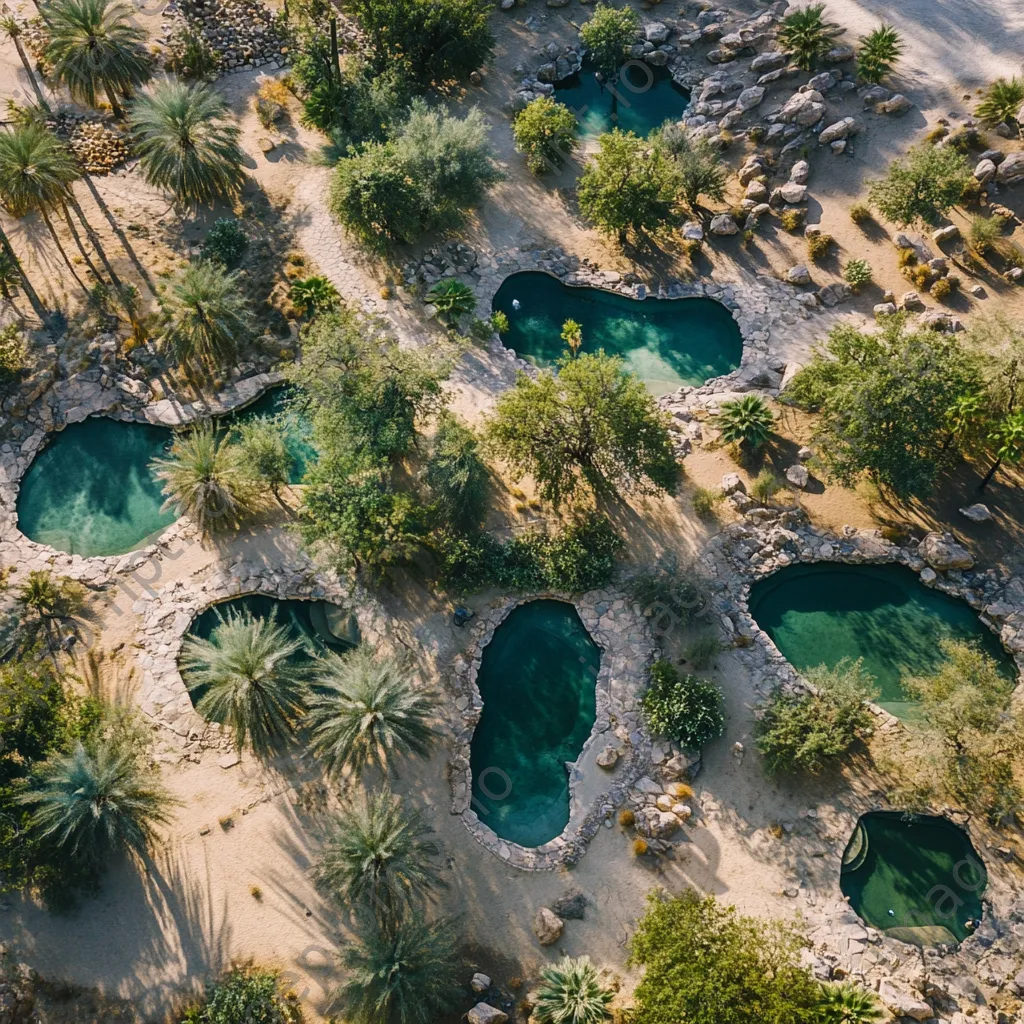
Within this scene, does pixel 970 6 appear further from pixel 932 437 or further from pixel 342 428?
pixel 342 428

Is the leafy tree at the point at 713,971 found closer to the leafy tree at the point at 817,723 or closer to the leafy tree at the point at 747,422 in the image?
the leafy tree at the point at 817,723

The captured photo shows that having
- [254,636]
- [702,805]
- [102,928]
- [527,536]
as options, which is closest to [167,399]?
[254,636]

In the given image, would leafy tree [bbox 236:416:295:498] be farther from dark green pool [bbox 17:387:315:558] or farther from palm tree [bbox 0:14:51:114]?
palm tree [bbox 0:14:51:114]

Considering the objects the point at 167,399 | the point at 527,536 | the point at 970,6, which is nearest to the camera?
the point at 527,536

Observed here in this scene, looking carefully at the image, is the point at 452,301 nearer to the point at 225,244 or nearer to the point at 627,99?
the point at 225,244

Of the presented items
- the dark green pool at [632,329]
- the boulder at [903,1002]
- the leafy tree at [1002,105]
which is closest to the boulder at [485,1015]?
the boulder at [903,1002]

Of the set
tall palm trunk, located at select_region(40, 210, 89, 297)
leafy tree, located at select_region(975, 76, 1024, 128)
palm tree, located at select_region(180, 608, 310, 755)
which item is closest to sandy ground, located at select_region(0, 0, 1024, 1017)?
palm tree, located at select_region(180, 608, 310, 755)
